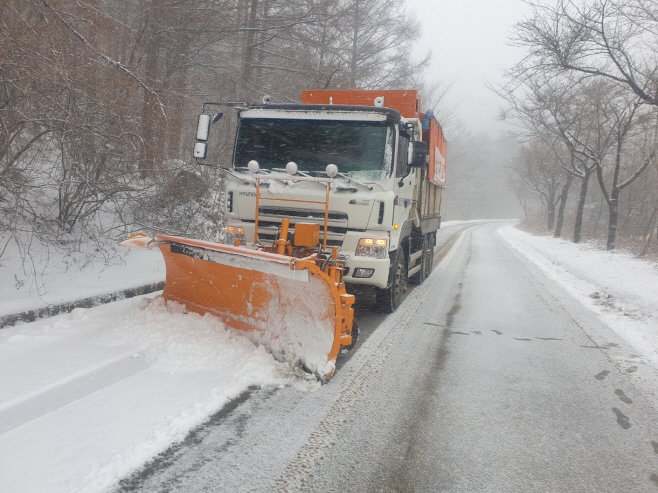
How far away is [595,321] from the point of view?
6.75 m

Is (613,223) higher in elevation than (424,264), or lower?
higher

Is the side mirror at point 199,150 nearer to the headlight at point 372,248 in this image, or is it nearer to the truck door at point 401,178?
the headlight at point 372,248

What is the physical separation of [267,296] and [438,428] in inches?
76.2

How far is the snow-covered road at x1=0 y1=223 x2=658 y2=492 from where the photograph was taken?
2574 millimetres

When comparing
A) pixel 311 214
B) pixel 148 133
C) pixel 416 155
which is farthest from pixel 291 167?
pixel 148 133

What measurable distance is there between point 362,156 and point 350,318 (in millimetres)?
2307

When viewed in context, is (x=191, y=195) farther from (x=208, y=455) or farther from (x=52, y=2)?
(x=208, y=455)

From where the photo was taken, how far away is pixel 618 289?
9203 mm

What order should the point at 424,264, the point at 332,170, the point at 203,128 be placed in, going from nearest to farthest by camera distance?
the point at 332,170 → the point at 203,128 → the point at 424,264

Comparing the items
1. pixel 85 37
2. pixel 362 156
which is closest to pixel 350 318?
pixel 362 156

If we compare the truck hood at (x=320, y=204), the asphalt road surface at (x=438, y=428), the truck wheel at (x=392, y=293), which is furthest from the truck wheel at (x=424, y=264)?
the truck hood at (x=320, y=204)

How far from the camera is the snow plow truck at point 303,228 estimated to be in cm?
397

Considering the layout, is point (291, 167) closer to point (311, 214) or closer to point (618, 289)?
point (311, 214)

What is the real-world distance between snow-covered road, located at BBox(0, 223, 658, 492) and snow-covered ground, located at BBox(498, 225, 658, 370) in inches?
25.1
